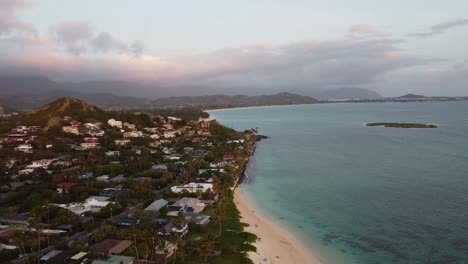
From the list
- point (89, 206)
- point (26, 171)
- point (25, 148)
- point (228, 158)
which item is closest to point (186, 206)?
point (89, 206)

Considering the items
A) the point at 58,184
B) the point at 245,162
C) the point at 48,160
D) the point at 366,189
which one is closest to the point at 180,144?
the point at 245,162

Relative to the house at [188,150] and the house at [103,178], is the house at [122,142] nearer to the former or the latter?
the house at [188,150]

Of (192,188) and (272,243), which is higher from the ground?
(192,188)

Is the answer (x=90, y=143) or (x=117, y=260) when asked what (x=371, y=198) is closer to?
(x=117, y=260)

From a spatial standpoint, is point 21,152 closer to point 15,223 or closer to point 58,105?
point 15,223

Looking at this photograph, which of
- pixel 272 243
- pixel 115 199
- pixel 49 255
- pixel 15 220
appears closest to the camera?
pixel 49 255

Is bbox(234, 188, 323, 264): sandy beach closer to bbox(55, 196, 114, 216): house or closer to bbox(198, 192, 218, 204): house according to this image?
bbox(198, 192, 218, 204): house

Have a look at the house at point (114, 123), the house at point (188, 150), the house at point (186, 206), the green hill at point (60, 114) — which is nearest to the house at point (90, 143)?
the green hill at point (60, 114)

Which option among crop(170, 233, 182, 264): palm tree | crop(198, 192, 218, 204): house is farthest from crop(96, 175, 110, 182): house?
crop(170, 233, 182, 264): palm tree
